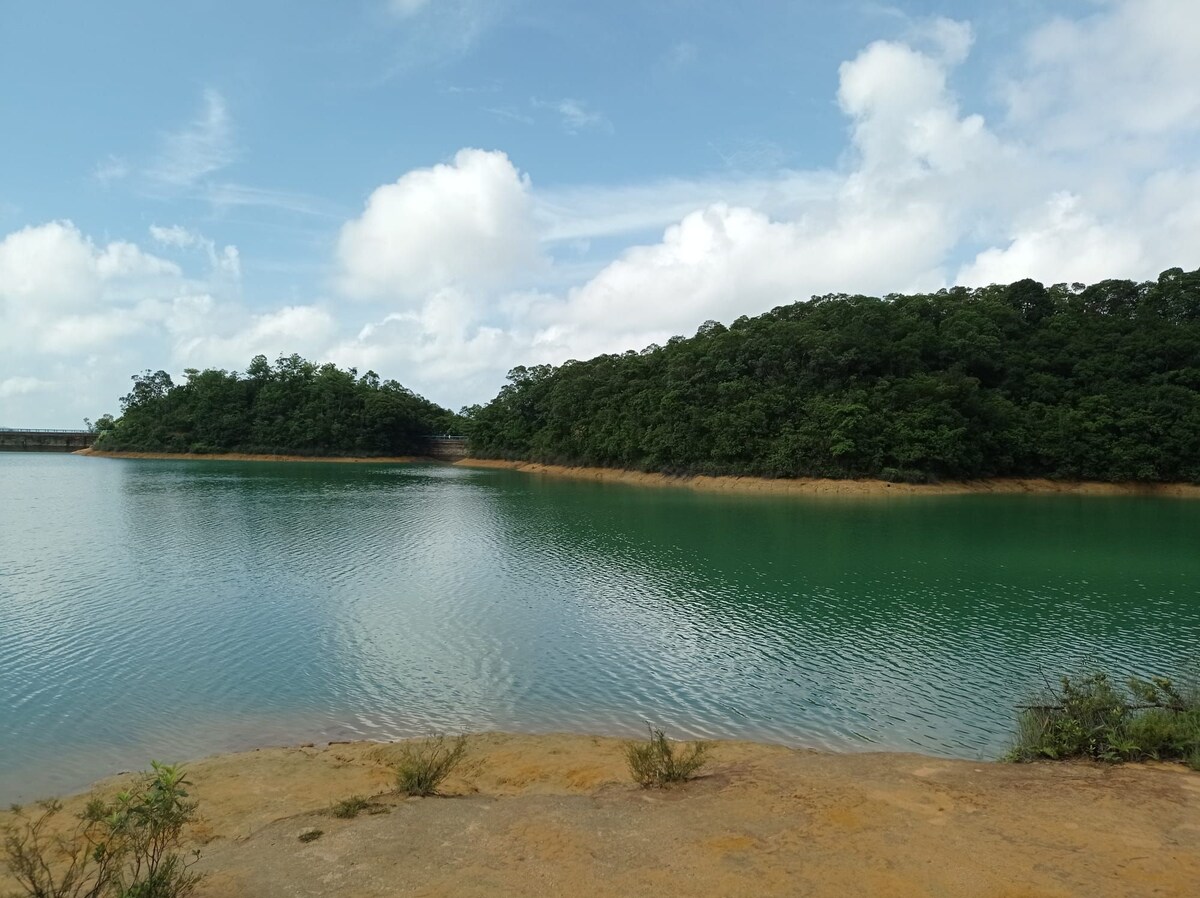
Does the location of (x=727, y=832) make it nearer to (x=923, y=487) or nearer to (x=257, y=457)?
(x=923, y=487)

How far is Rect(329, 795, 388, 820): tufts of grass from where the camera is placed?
6.48 metres

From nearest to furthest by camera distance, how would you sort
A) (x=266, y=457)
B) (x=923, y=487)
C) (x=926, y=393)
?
1. (x=923, y=487)
2. (x=926, y=393)
3. (x=266, y=457)

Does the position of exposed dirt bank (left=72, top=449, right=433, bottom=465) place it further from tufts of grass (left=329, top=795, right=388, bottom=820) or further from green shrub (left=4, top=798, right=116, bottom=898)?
tufts of grass (left=329, top=795, right=388, bottom=820)

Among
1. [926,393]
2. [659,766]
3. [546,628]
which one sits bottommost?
[546,628]

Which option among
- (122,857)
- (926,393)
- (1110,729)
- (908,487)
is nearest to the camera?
(122,857)

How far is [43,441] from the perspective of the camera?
98.7m

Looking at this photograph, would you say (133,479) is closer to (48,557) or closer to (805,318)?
(48,557)

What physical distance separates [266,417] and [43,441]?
38.9m

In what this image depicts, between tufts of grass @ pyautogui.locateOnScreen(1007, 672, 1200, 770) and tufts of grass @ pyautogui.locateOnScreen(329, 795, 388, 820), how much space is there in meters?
6.87

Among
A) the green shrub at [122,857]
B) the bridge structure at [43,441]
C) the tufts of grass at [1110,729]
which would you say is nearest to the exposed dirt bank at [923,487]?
the tufts of grass at [1110,729]

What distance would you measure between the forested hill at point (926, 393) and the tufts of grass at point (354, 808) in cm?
4428

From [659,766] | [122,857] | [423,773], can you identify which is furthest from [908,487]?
[122,857]

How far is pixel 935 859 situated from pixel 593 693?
6.54 metres

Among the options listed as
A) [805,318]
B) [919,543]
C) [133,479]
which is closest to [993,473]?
[805,318]
